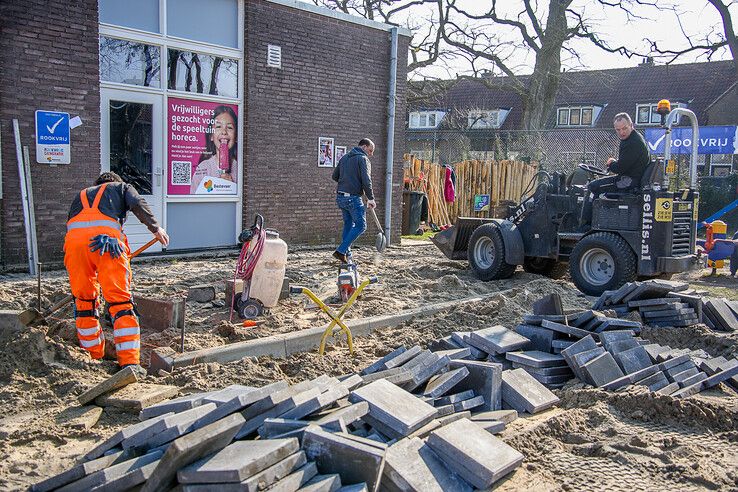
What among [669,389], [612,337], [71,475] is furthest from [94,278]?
[669,389]

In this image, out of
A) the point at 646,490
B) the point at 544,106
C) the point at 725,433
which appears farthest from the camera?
the point at 544,106

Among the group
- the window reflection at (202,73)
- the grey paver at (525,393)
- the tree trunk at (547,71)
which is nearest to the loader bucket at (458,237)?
the window reflection at (202,73)

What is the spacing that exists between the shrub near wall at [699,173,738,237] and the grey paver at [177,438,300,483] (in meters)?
21.3

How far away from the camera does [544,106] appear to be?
3091 centimetres

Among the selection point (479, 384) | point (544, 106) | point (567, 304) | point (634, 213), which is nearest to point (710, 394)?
point (479, 384)

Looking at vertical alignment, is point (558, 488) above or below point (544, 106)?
below

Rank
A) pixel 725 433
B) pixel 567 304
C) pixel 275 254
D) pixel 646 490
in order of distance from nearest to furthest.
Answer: pixel 646 490
pixel 725 433
pixel 275 254
pixel 567 304

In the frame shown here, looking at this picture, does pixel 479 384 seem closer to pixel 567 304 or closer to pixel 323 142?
pixel 567 304

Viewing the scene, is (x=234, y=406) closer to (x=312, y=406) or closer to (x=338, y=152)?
(x=312, y=406)

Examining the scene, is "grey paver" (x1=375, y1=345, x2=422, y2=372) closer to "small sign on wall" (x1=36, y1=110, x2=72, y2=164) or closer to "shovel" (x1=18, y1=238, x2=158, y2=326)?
"shovel" (x1=18, y1=238, x2=158, y2=326)

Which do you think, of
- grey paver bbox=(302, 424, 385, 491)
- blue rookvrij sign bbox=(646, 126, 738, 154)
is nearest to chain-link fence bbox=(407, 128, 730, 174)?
blue rookvrij sign bbox=(646, 126, 738, 154)

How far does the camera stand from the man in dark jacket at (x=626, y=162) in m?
9.89

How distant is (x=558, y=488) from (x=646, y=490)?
0.52 metres

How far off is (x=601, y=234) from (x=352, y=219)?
3.86 meters
